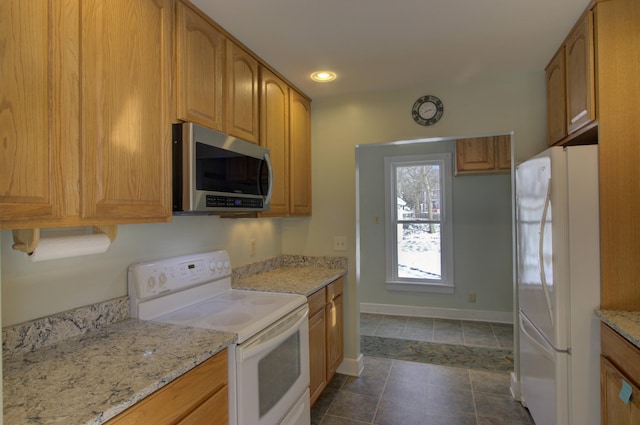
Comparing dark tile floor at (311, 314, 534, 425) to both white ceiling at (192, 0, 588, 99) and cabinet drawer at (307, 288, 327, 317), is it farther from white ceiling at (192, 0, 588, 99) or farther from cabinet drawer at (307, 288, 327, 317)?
white ceiling at (192, 0, 588, 99)

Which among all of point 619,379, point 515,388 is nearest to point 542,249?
point 619,379

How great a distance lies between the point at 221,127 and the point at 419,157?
2949 millimetres

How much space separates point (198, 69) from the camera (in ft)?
5.46

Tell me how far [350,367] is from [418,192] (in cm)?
232

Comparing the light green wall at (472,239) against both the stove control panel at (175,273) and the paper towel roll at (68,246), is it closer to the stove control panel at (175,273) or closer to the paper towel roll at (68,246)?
the stove control panel at (175,273)

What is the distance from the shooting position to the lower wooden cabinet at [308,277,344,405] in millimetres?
2260

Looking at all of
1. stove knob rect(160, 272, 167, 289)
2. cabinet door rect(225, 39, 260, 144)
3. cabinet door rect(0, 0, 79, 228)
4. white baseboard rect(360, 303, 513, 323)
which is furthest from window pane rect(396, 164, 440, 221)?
cabinet door rect(0, 0, 79, 228)

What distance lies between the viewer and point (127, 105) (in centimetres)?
130

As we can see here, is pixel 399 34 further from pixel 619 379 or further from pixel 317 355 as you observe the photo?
pixel 317 355

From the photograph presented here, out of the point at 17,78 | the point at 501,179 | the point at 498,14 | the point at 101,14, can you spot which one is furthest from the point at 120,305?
the point at 501,179

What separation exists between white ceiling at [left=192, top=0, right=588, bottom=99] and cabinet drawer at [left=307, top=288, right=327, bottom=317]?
1.53 meters

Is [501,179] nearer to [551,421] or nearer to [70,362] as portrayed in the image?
[551,421]

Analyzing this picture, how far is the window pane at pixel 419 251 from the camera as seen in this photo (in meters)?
4.25

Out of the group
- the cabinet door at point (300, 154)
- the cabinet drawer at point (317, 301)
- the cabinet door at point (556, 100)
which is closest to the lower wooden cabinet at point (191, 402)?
the cabinet drawer at point (317, 301)
